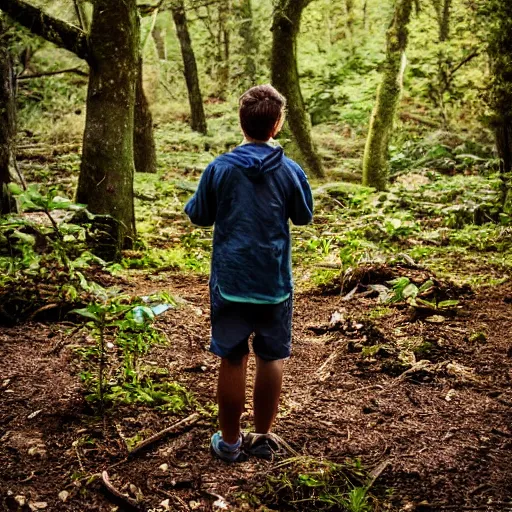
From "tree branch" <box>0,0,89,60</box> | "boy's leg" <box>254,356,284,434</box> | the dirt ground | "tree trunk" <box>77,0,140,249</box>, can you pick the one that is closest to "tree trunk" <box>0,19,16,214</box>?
"tree branch" <box>0,0,89,60</box>

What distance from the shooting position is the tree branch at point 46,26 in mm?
6223

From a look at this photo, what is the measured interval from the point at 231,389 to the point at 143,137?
1005cm

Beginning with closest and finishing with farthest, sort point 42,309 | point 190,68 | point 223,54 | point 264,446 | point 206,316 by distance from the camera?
point 264,446, point 42,309, point 206,316, point 190,68, point 223,54

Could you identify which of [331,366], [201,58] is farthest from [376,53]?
[331,366]

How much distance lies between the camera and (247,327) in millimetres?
2740

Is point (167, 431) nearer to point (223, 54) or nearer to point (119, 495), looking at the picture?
point (119, 495)

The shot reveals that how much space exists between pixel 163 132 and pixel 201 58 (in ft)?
23.2

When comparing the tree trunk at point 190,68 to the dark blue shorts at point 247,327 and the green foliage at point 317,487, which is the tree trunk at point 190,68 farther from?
the green foliage at point 317,487

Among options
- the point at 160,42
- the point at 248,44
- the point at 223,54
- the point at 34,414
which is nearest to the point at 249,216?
the point at 34,414

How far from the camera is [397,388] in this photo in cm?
373

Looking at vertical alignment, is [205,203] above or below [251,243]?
above

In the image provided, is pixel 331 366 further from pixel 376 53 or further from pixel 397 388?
pixel 376 53

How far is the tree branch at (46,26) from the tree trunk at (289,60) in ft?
21.1

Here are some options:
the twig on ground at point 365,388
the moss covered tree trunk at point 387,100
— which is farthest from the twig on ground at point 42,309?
the moss covered tree trunk at point 387,100
